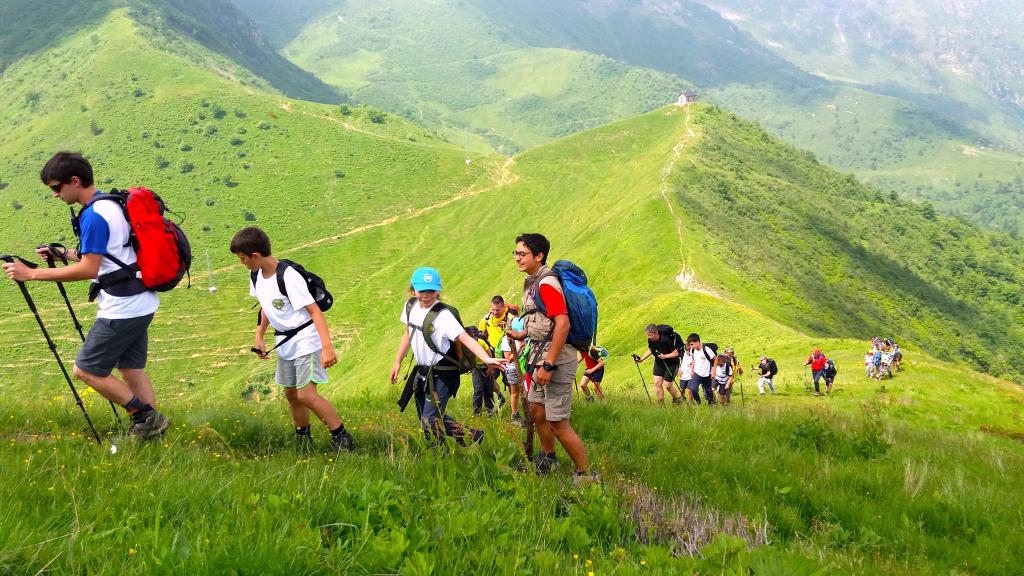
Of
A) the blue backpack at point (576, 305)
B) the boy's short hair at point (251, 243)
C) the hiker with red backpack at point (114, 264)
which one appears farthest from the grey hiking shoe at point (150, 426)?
the blue backpack at point (576, 305)

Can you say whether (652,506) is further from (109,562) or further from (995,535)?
(109,562)

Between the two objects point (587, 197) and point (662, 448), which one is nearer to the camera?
point (662, 448)

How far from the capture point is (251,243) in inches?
231

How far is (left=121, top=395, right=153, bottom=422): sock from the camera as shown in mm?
5531

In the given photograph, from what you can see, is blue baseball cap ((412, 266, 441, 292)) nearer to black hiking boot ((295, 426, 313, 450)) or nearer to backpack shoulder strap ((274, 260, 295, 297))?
backpack shoulder strap ((274, 260, 295, 297))

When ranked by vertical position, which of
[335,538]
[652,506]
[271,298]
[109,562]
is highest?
[271,298]

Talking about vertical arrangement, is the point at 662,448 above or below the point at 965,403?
above

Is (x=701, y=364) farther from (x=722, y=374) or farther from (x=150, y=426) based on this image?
(x=150, y=426)

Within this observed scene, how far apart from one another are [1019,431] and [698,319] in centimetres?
1430

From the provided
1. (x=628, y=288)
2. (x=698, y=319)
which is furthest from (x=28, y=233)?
(x=698, y=319)

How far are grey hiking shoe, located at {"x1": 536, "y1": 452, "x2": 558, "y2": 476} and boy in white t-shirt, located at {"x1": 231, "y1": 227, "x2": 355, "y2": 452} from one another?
177 centimetres

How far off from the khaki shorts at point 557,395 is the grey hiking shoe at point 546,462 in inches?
14.6

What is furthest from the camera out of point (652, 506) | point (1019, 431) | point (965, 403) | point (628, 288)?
point (628, 288)

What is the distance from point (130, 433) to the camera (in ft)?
17.5
